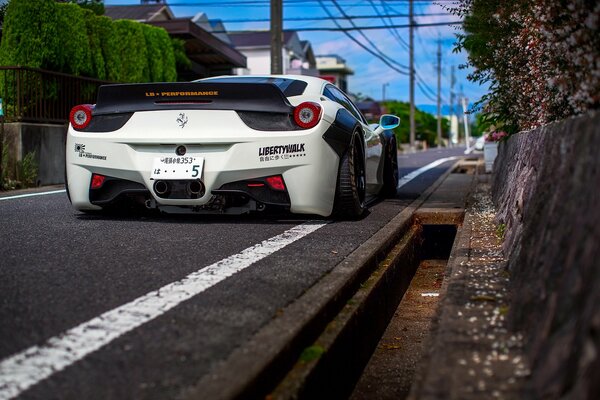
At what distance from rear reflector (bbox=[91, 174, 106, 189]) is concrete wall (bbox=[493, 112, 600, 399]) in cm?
330

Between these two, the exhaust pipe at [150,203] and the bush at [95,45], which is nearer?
the exhaust pipe at [150,203]

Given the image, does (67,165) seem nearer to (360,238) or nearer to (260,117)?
(260,117)

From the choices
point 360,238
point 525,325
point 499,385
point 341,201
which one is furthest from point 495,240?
point 499,385

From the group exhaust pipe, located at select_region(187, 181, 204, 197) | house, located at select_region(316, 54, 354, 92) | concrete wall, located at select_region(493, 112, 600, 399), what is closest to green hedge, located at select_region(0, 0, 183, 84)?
exhaust pipe, located at select_region(187, 181, 204, 197)

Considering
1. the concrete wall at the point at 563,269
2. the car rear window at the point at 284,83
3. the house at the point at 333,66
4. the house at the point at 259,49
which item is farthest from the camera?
the house at the point at 333,66

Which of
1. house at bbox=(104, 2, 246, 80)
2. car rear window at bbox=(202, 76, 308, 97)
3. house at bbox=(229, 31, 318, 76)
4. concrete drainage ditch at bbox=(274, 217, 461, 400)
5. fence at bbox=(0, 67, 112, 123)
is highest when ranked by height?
house at bbox=(229, 31, 318, 76)

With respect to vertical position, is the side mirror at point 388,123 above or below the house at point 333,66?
below

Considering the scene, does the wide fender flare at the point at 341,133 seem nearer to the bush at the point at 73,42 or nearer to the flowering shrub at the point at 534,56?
the flowering shrub at the point at 534,56

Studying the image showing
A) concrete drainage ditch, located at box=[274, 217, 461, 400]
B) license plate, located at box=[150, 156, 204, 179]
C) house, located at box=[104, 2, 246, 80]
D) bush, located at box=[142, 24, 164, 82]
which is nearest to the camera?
concrete drainage ditch, located at box=[274, 217, 461, 400]

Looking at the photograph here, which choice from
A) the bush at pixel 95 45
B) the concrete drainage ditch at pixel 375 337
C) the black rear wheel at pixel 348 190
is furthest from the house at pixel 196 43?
the black rear wheel at pixel 348 190

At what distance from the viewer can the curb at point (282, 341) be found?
2.16m

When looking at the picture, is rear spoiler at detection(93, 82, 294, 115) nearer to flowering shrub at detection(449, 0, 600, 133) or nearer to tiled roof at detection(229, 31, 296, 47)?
flowering shrub at detection(449, 0, 600, 133)

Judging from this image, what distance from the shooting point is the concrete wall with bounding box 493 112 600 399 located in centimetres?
173

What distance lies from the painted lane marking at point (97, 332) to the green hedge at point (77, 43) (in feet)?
33.7
